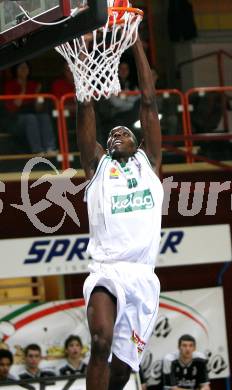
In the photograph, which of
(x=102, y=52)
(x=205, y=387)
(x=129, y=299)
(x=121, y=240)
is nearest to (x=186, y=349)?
(x=205, y=387)

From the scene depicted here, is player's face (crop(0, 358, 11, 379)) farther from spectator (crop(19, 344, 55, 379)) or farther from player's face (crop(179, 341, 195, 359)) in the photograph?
player's face (crop(179, 341, 195, 359))

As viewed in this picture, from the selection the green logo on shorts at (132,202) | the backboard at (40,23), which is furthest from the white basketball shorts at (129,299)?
the backboard at (40,23)

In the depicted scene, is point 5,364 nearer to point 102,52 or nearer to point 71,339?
point 71,339

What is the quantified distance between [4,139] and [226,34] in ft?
18.5

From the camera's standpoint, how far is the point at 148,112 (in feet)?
26.7

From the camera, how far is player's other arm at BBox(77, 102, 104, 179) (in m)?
7.86

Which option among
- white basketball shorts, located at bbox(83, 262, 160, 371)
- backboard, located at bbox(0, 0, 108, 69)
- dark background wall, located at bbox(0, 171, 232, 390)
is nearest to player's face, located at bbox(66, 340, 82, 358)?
dark background wall, located at bbox(0, 171, 232, 390)

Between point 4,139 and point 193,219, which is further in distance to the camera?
point 193,219

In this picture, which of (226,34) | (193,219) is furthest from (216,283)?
(226,34)

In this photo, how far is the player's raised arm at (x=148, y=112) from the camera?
805 centimetres

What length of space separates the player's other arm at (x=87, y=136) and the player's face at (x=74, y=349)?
214 inches

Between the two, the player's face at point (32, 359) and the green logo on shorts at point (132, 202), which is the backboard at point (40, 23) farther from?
the player's face at point (32, 359)

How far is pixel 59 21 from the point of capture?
7395 millimetres

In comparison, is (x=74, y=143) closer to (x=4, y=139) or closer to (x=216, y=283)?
(x=4, y=139)
